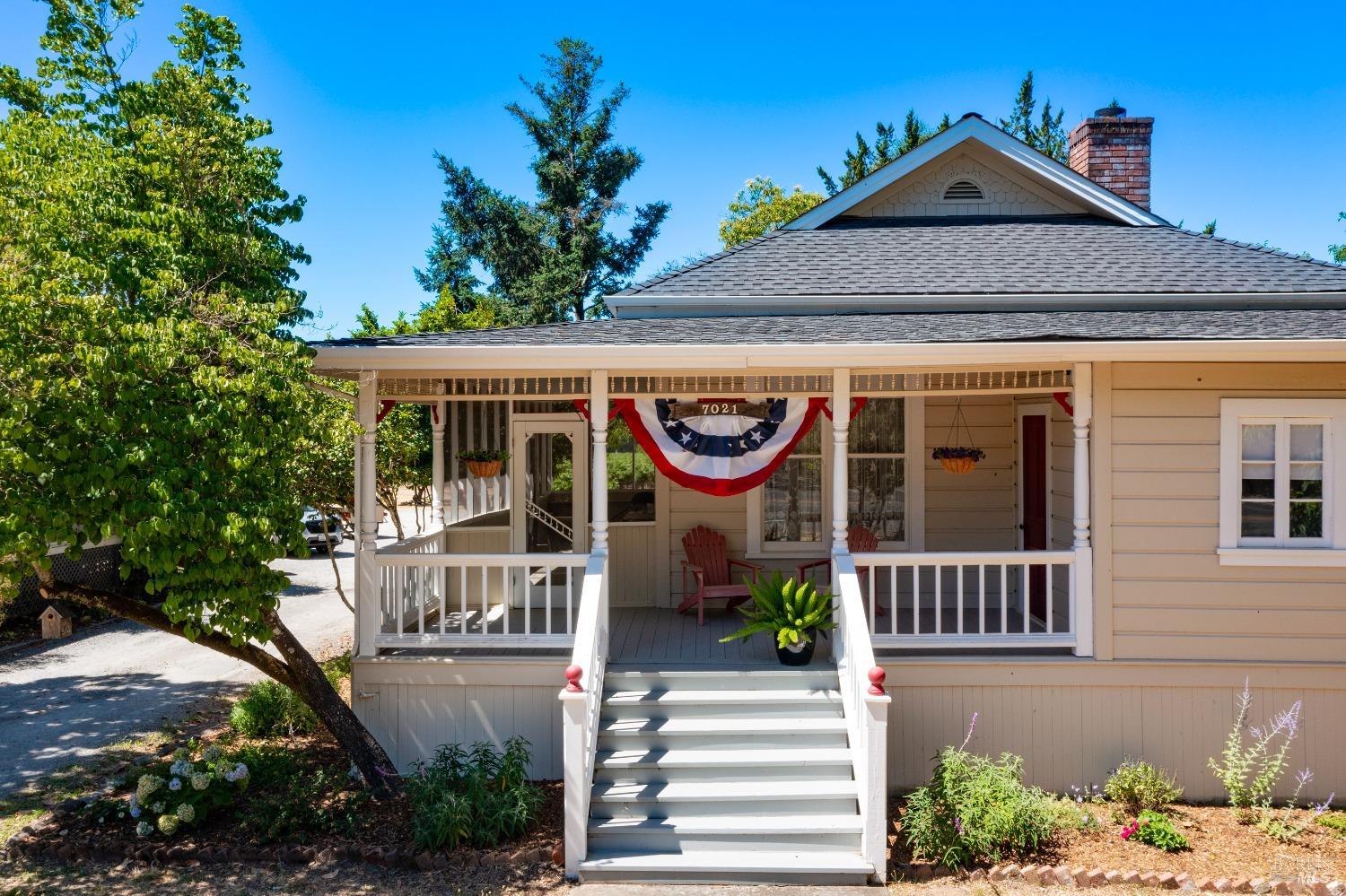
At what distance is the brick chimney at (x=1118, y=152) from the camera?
11.0 meters

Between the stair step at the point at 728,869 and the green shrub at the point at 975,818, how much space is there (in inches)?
21.6

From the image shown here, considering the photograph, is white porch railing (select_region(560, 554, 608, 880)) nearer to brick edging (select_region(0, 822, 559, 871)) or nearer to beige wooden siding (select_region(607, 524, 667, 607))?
brick edging (select_region(0, 822, 559, 871))

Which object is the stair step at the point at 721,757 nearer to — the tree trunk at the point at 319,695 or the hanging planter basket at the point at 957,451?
the tree trunk at the point at 319,695

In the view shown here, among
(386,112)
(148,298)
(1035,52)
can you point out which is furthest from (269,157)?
(1035,52)

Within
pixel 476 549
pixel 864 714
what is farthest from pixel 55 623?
pixel 864 714

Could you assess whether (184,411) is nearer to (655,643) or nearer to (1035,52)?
(655,643)

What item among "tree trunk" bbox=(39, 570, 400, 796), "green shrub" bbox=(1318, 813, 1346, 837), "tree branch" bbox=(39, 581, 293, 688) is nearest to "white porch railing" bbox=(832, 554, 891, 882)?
"green shrub" bbox=(1318, 813, 1346, 837)

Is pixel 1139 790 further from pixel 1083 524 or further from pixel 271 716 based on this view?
pixel 271 716

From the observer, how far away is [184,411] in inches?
209

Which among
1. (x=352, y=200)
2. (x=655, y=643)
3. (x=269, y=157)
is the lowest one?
(x=655, y=643)

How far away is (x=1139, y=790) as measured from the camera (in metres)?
6.51

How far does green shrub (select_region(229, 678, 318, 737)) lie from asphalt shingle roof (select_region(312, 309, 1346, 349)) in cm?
382

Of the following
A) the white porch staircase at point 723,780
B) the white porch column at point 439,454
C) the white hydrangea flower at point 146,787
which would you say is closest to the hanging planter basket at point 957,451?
the white porch staircase at point 723,780

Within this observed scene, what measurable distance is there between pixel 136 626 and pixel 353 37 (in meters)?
12.8
